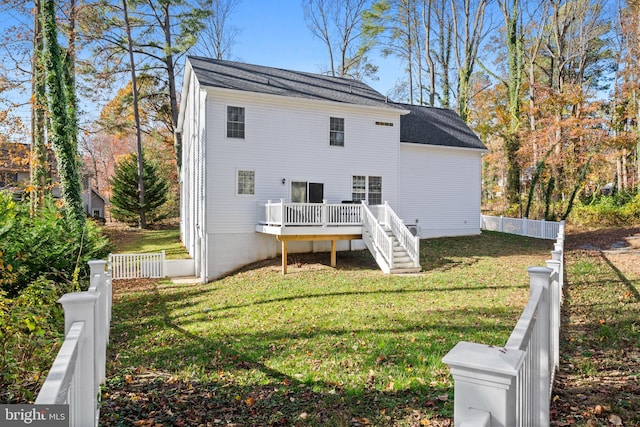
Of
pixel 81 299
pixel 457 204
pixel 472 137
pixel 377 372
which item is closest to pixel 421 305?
pixel 377 372

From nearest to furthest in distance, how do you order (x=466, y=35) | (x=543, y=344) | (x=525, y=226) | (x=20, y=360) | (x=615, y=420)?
(x=543, y=344)
(x=615, y=420)
(x=20, y=360)
(x=525, y=226)
(x=466, y=35)

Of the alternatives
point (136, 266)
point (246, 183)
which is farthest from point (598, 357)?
point (136, 266)

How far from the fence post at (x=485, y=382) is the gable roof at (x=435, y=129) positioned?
17.8 m

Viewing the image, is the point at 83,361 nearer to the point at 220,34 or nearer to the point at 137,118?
the point at 137,118

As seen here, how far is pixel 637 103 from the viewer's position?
2284 centimetres

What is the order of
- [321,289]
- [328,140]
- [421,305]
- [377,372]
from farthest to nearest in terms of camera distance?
[328,140]
[321,289]
[421,305]
[377,372]

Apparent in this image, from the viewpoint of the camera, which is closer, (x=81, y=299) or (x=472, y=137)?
(x=81, y=299)

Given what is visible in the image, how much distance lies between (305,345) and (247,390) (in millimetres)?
1539

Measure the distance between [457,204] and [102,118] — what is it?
2345cm

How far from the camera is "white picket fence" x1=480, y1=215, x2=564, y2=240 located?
65.1ft

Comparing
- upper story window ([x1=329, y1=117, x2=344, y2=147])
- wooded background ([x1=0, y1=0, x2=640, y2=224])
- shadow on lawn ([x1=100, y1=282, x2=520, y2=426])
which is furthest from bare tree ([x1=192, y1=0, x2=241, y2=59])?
shadow on lawn ([x1=100, y1=282, x2=520, y2=426])

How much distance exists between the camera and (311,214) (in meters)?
13.9

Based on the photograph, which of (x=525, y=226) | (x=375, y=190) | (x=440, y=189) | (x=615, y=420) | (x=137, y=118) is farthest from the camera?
(x=137, y=118)

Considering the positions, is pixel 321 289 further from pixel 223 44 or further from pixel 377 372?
pixel 223 44
